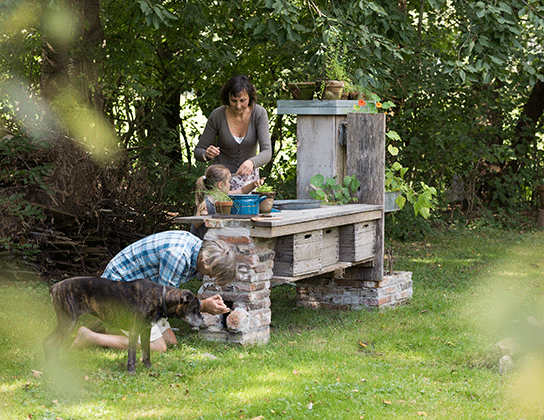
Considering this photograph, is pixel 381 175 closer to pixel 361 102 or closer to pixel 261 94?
pixel 361 102

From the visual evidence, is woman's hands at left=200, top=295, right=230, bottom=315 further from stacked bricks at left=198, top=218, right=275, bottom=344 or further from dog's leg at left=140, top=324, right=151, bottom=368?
stacked bricks at left=198, top=218, right=275, bottom=344

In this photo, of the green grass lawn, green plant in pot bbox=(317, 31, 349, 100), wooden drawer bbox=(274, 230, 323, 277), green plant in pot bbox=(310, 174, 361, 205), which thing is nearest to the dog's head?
the green grass lawn

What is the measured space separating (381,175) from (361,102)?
0.73 m

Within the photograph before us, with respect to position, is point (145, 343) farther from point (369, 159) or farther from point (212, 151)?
point (369, 159)

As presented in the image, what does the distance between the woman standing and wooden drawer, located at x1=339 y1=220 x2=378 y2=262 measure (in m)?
0.91

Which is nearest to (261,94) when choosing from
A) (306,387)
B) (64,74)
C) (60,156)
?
(64,74)

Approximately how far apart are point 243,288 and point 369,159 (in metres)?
2.07

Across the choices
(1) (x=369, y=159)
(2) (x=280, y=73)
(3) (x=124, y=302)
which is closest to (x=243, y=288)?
(3) (x=124, y=302)

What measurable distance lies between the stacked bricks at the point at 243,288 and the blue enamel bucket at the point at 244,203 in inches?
5.5

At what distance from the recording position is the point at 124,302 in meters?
4.23

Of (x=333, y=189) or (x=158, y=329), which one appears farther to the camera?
(x=333, y=189)

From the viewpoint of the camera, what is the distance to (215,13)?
400 inches

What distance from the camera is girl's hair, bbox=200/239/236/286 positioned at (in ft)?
14.5

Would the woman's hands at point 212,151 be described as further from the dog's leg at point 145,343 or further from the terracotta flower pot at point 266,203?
the dog's leg at point 145,343
